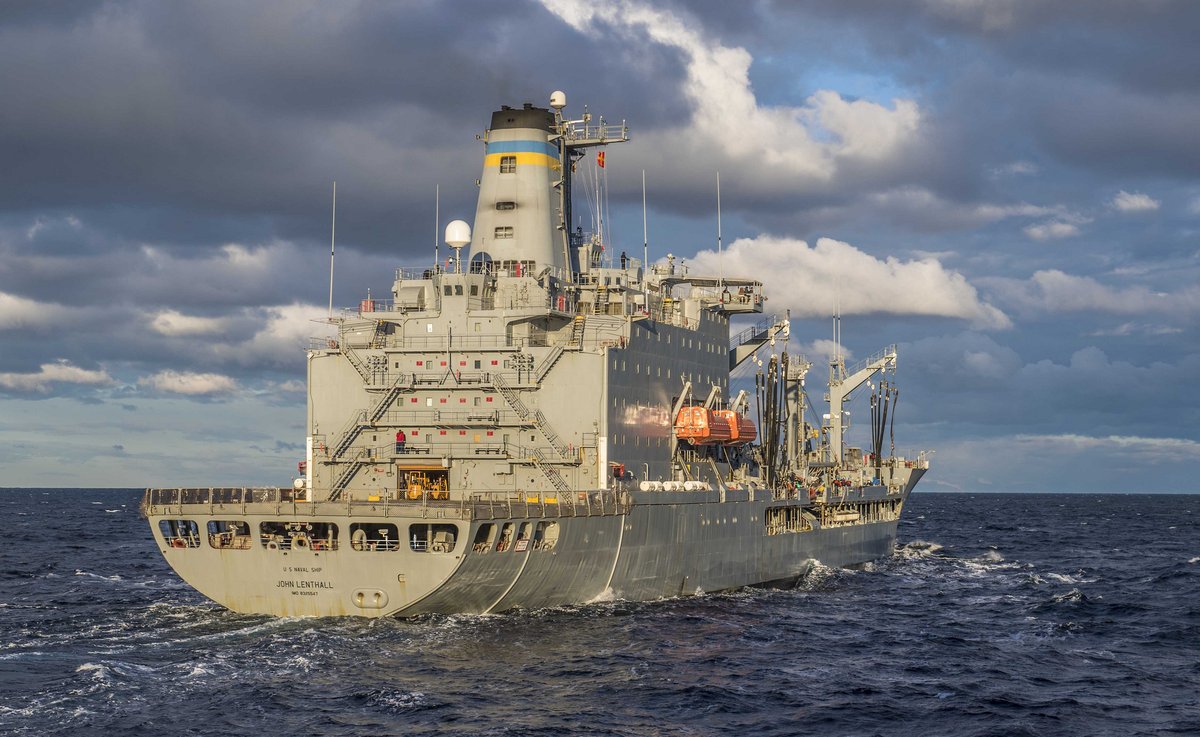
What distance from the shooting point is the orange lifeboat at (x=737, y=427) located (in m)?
49.2

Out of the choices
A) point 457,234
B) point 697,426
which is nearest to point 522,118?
point 457,234

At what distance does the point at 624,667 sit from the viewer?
3138cm

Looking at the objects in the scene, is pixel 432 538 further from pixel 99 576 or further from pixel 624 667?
pixel 99 576

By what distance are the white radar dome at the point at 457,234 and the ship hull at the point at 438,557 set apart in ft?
36.8


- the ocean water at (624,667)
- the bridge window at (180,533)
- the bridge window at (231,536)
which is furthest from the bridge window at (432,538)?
the bridge window at (180,533)

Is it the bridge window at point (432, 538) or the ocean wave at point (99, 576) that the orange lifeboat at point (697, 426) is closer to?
the bridge window at point (432, 538)

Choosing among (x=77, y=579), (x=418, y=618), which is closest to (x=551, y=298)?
(x=418, y=618)

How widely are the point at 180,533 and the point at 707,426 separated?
19122 millimetres

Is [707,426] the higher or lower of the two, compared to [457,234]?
lower

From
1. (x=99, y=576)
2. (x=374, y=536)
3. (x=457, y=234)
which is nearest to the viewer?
(x=374, y=536)

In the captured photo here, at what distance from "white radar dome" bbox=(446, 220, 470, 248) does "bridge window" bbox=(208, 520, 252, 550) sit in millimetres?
12849

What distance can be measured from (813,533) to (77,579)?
1242 inches

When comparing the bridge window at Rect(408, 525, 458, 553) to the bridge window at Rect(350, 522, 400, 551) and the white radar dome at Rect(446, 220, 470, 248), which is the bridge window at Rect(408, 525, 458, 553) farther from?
the white radar dome at Rect(446, 220, 470, 248)

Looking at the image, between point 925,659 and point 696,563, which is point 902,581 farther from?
point 925,659
